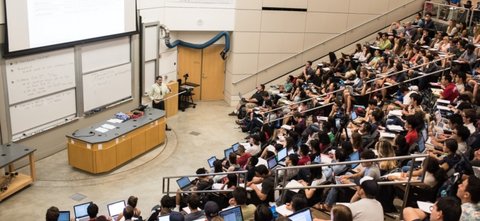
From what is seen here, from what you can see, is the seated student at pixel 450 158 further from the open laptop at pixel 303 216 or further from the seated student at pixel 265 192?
the seated student at pixel 265 192

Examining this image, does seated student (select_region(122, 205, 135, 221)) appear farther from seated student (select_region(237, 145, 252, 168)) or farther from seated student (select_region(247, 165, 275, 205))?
seated student (select_region(237, 145, 252, 168))

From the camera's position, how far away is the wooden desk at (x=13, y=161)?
9397mm

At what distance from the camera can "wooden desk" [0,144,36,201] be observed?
9.40 m

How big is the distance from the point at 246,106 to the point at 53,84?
576 centimetres

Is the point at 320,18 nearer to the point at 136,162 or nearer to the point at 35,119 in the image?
the point at 136,162

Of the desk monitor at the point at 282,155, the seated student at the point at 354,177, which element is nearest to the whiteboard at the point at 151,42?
the desk monitor at the point at 282,155

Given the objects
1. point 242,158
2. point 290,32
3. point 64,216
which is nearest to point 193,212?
point 64,216

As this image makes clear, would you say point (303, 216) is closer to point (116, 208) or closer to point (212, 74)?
point (116, 208)

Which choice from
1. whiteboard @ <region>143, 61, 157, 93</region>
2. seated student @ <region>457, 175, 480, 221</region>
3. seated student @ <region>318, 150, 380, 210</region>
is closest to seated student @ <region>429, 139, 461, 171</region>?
seated student @ <region>318, 150, 380, 210</region>

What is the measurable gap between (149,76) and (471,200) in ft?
37.3

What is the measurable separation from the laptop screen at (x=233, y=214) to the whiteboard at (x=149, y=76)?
9359 millimetres

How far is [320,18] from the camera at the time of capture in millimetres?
16406

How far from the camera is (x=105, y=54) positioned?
12625 mm

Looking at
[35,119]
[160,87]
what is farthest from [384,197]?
[160,87]
